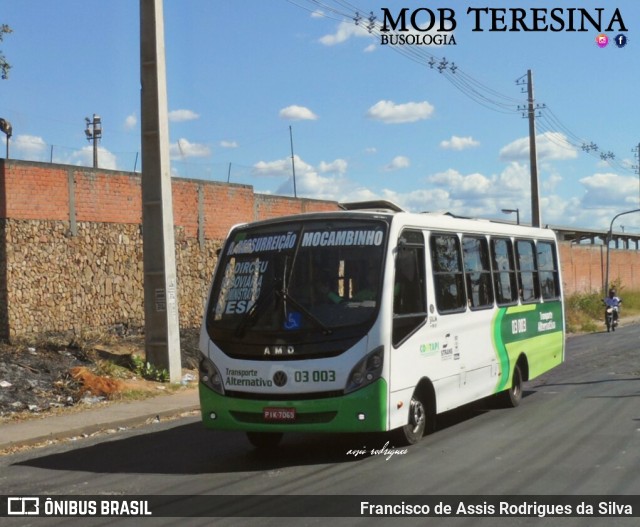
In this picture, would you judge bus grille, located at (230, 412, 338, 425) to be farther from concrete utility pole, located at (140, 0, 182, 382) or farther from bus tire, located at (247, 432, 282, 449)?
concrete utility pole, located at (140, 0, 182, 382)

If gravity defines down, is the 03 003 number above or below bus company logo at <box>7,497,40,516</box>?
above

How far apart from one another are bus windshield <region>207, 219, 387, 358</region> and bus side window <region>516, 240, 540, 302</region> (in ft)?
15.9

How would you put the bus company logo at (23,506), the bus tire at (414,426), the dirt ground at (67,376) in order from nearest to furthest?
the bus company logo at (23,506)
the bus tire at (414,426)
the dirt ground at (67,376)

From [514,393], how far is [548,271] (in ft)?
9.34

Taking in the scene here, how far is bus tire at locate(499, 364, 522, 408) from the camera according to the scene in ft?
44.1

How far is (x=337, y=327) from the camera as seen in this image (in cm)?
924

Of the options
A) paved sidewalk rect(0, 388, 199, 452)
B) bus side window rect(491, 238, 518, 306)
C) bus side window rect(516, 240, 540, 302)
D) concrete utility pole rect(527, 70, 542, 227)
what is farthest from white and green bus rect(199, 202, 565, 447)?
concrete utility pole rect(527, 70, 542, 227)

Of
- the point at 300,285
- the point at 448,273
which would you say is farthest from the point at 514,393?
the point at 300,285

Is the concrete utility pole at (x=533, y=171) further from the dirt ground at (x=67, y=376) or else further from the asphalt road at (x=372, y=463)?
the asphalt road at (x=372, y=463)

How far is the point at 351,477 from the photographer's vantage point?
28.1 feet

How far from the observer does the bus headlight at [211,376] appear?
31.6 ft

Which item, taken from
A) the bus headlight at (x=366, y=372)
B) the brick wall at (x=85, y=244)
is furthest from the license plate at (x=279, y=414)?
the brick wall at (x=85, y=244)

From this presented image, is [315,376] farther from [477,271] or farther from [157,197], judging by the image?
[157,197]

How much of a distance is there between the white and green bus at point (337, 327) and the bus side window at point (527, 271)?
8.85ft
